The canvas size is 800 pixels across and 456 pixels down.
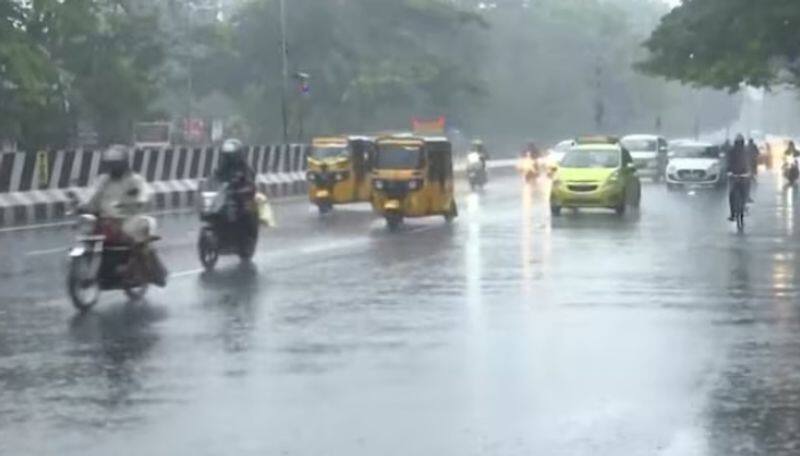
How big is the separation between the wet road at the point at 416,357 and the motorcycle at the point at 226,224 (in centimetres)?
29

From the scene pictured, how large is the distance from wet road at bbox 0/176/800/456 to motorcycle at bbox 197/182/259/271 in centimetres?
29

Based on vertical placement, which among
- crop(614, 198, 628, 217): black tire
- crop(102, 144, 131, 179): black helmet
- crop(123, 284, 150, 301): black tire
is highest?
crop(102, 144, 131, 179): black helmet

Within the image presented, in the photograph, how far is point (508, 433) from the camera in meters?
10.3

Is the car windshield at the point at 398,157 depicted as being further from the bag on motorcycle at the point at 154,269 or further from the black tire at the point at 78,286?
the black tire at the point at 78,286

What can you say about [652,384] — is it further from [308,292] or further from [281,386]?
[308,292]

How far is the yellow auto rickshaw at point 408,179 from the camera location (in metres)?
34.0

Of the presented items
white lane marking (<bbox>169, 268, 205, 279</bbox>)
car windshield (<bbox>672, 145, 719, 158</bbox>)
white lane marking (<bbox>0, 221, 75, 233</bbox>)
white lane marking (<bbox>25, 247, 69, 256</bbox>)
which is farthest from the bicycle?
car windshield (<bbox>672, 145, 719, 158</bbox>)

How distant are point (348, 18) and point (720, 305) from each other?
78493mm

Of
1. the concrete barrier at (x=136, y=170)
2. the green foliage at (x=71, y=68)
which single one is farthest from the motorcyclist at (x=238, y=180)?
the green foliage at (x=71, y=68)

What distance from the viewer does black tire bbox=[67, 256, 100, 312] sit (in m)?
17.5

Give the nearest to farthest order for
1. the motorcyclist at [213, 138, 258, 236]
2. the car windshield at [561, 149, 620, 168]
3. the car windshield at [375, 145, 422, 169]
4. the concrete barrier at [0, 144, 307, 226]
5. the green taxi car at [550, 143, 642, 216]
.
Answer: the motorcyclist at [213, 138, 258, 236]
the car windshield at [375, 145, 422, 169]
the concrete barrier at [0, 144, 307, 226]
the green taxi car at [550, 143, 642, 216]
the car windshield at [561, 149, 620, 168]

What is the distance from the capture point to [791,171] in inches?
2381

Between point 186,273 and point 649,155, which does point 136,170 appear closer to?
point 186,273

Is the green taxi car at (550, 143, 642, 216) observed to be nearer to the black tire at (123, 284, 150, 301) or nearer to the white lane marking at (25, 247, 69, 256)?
the white lane marking at (25, 247, 69, 256)
